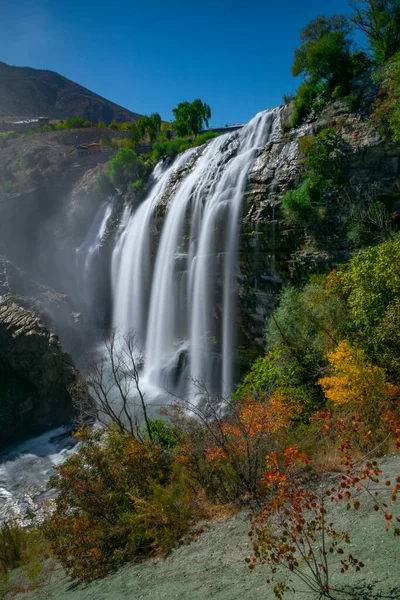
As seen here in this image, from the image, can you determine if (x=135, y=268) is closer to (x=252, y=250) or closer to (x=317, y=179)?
(x=252, y=250)

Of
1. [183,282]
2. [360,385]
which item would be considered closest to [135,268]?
[183,282]

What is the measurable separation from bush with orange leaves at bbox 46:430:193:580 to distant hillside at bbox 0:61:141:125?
455 ft

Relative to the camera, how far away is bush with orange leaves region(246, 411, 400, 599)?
440 centimetres

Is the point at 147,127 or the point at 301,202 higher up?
the point at 147,127

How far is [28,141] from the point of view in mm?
54938

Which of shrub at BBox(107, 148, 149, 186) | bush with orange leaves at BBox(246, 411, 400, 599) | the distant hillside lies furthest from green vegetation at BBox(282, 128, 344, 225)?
the distant hillside

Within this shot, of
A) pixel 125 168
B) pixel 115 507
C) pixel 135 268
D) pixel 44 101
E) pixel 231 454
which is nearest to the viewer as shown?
pixel 231 454

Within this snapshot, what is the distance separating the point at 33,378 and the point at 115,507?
1792 centimetres

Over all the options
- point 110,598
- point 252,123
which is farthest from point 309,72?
point 110,598

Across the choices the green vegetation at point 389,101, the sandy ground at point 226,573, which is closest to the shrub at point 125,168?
the green vegetation at point 389,101

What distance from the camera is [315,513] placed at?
5.34 m

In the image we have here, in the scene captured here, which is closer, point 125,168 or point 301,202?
point 301,202

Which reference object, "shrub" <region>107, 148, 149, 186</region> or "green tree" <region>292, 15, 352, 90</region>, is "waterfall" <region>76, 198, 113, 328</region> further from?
"green tree" <region>292, 15, 352, 90</region>

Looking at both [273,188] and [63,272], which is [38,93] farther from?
[273,188]
